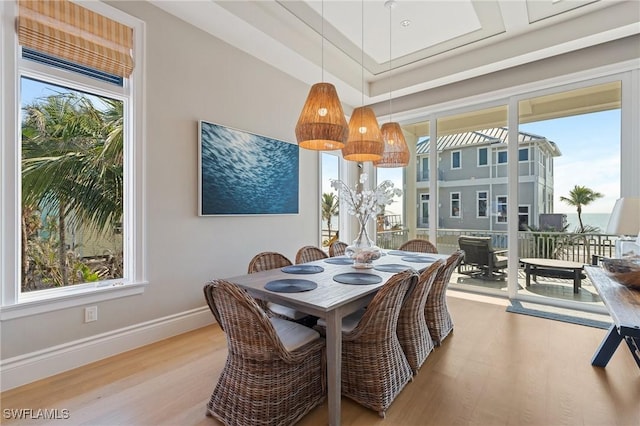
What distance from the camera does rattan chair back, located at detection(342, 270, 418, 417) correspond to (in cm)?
179

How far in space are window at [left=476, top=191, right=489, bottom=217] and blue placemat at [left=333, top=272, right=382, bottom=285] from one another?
9.77ft

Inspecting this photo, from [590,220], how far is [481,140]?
1705mm

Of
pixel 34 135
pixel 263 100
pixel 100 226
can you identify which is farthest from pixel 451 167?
pixel 34 135

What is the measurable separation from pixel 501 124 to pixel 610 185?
4.93 feet

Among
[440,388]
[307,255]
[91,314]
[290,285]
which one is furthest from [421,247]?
[91,314]

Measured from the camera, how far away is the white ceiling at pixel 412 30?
10.2ft

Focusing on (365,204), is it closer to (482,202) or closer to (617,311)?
(617,311)

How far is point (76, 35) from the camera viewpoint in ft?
7.68

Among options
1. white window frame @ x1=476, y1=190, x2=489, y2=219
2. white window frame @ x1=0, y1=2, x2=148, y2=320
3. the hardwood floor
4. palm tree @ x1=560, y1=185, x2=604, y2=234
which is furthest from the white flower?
palm tree @ x1=560, y1=185, x2=604, y2=234

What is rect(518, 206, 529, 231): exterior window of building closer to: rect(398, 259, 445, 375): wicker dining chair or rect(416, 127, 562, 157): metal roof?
rect(416, 127, 562, 157): metal roof

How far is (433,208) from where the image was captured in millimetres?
4938

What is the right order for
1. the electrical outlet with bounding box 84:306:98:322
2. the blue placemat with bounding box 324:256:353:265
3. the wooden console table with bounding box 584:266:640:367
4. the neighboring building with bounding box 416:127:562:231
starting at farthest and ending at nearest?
the neighboring building with bounding box 416:127:562:231 < the blue placemat with bounding box 324:256:353:265 < the electrical outlet with bounding box 84:306:98:322 < the wooden console table with bounding box 584:266:640:367

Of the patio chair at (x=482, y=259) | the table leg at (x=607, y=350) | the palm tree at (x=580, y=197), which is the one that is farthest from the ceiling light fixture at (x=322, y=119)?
the palm tree at (x=580, y=197)

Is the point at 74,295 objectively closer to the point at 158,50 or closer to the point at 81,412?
the point at 81,412
